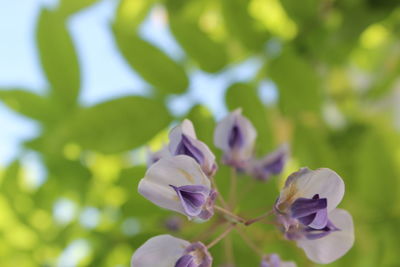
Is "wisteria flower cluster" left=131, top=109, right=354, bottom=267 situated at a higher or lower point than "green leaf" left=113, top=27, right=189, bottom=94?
lower

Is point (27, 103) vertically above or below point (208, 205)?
above

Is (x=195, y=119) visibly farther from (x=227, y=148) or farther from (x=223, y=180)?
(x=227, y=148)

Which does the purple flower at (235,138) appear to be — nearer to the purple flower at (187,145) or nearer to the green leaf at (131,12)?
the purple flower at (187,145)

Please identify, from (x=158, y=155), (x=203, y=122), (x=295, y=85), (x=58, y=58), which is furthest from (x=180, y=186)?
(x=58, y=58)

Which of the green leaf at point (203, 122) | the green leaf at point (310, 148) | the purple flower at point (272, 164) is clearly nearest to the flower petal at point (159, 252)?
the purple flower at point (272, 164)

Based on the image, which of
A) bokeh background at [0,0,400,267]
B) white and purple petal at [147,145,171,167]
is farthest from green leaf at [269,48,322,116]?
white and purple petal at [147,145,171,167]

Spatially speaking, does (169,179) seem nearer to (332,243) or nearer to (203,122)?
(332,243)

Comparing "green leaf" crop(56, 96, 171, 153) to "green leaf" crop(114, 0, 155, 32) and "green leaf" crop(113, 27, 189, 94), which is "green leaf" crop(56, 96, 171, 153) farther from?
"green leaf" crop(114, 0, 155, 32)
